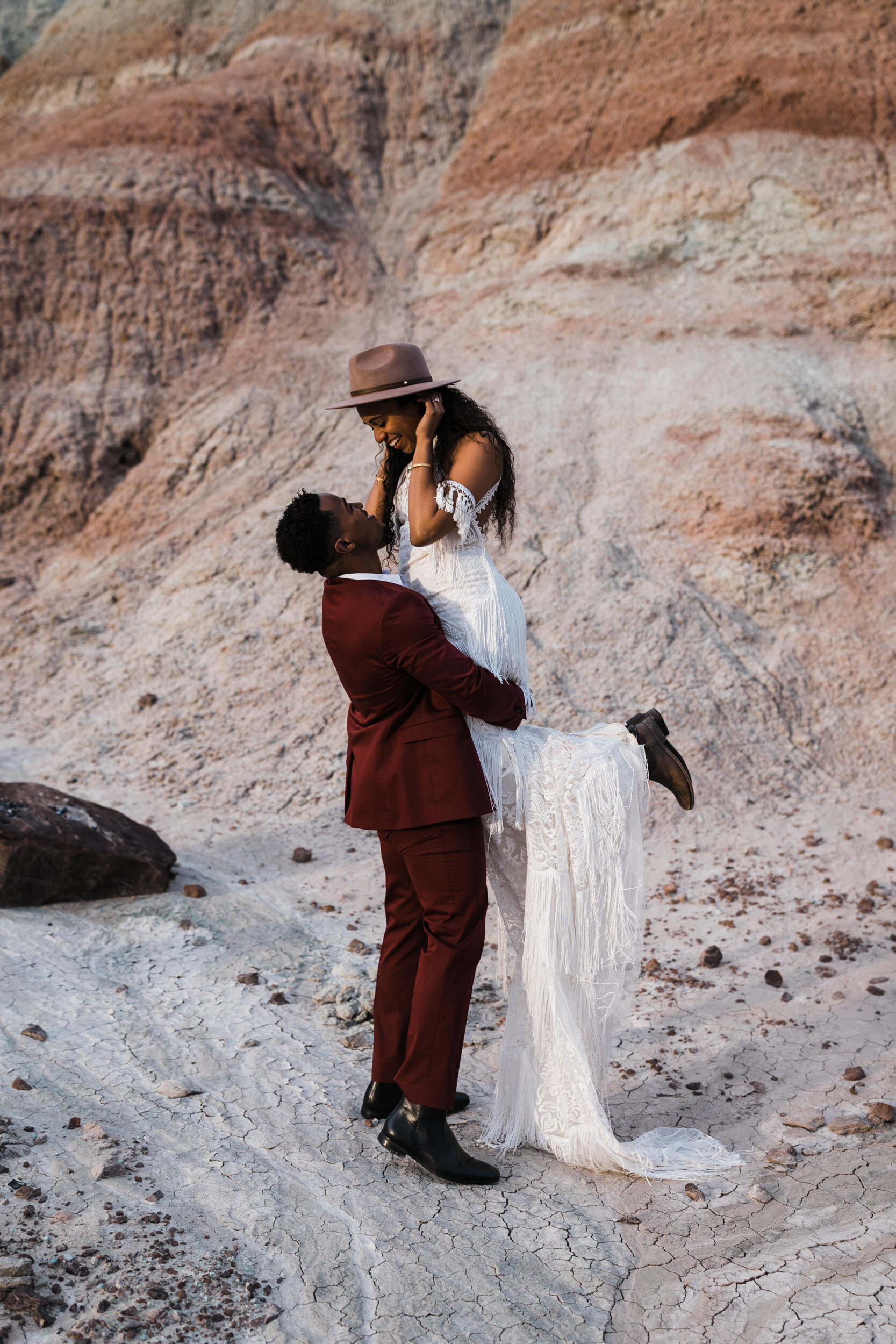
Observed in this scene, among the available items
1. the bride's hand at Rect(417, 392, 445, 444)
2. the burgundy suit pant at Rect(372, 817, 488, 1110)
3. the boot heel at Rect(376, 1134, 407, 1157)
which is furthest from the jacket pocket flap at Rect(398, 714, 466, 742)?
the boot heel at Rect(376, 1134, 407, 1157)

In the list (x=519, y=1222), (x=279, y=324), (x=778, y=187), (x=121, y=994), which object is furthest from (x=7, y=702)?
(x=778, y=187)

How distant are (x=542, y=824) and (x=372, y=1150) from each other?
0.95 metres

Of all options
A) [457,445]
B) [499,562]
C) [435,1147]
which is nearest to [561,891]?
[435,1147]

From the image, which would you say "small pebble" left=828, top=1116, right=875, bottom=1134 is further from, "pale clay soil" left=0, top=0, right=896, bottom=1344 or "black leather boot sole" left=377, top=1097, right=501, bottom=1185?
"black leather boot sole" left=377, top=1097, right=501, bottom=1185

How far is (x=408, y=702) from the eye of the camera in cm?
241

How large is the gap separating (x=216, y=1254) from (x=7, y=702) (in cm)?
553

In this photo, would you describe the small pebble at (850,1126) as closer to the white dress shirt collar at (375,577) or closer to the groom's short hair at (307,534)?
the white dress shirt collar at (375,577)

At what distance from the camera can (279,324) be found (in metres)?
10.0

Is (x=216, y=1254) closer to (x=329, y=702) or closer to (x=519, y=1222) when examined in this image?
(x=519, y=1222)

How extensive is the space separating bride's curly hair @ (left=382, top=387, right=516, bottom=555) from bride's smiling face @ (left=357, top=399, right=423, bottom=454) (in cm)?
2

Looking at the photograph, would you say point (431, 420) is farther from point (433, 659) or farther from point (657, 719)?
point (657, 719)

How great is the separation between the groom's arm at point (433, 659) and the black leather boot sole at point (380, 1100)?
109cm

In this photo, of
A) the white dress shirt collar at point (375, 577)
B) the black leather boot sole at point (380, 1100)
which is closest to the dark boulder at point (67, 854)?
the black leather boot sole at point (380, 1100)

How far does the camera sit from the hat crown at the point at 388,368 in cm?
254
